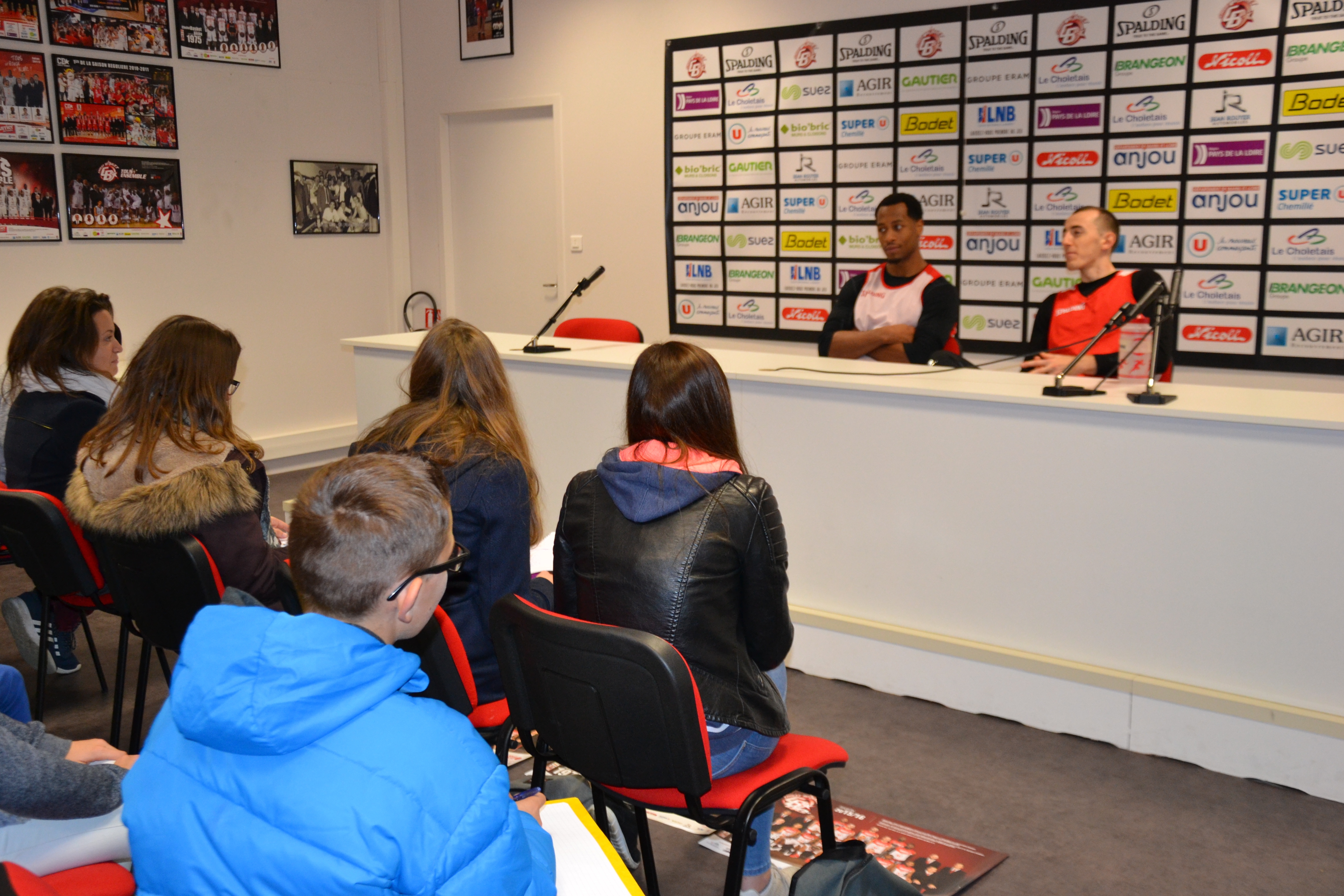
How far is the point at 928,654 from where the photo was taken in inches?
120

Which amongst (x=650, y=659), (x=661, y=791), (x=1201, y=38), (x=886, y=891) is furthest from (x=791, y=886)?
(x=1201, y=38)

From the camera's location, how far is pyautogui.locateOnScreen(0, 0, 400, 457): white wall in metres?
5.55

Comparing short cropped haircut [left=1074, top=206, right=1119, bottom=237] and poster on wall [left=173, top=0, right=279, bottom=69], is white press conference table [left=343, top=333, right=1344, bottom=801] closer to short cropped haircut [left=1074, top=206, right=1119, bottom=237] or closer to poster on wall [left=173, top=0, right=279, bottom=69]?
short cropped haircut [left=1074, top=206, right=1119, bottom=237]

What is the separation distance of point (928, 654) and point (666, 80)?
144 inches

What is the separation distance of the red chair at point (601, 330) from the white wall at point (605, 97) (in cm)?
97

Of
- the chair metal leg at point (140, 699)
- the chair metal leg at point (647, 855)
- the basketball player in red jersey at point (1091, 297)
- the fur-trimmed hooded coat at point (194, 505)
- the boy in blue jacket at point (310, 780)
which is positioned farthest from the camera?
the basketball player in red jersey at point (1091, 297)

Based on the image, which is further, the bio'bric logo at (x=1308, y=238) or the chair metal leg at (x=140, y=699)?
the bio'bric logo at (x=1308, y=238)

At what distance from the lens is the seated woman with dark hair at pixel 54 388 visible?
3.09 meters

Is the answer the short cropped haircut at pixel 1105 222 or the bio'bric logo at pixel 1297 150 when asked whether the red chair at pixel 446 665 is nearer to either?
the short cropped haircut at pixel 1105 222

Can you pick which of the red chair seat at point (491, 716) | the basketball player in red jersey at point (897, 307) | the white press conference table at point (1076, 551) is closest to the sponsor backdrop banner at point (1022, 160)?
the basketball player in red jersey at point (897, 307)

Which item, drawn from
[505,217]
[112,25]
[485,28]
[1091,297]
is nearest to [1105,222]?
[1091,297]

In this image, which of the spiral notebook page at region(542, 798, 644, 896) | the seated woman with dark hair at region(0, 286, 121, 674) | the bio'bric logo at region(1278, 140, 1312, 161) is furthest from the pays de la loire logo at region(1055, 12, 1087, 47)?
the spiral notebook page at region(542, 798, 644, 896)

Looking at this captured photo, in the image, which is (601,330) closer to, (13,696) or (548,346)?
(548,346)

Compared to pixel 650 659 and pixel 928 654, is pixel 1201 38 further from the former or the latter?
pixel 650 659
